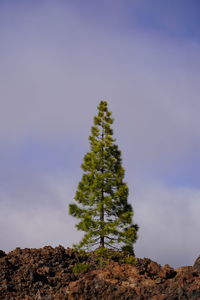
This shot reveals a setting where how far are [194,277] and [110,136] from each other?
14.8 m

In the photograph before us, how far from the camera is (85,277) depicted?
99.5 ft

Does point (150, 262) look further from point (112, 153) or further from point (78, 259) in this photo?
point (112, 153)

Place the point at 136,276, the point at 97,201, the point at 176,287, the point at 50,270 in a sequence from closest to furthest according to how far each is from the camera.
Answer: the point at 176,287 < the point at 136,276 < the point at 50,270 < the point at 97,201

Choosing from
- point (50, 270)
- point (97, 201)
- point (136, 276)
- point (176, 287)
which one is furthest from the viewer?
point (97, 201)

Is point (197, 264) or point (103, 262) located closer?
point (197, 264)

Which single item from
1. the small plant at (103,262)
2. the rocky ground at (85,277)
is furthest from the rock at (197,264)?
the small plant at (103,262)

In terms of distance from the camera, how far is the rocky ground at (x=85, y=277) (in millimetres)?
28297

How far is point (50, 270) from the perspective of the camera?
115 ft

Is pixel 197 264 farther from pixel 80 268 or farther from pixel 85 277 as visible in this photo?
pixel 80 268

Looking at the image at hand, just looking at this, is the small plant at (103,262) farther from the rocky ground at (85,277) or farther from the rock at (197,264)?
→ the rock at (197,264)

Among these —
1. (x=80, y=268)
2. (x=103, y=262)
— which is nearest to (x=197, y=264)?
(x=103, y=262)

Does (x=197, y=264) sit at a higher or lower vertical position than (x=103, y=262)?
lower

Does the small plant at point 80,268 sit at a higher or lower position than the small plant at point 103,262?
lower

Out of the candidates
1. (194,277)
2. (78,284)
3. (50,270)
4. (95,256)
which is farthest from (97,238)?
(194,277)
